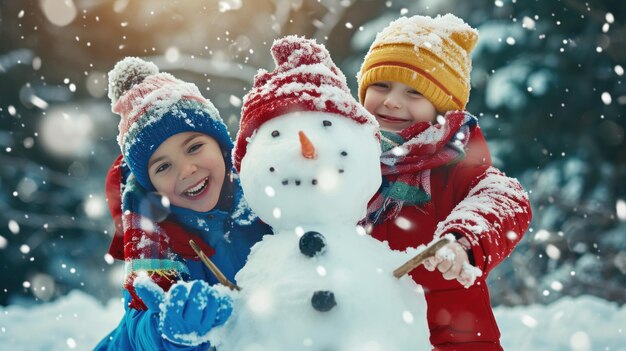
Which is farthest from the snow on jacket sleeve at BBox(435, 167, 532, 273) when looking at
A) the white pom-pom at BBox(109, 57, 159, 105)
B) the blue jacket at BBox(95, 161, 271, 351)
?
the white pom-pom at BBox(109, 57, 159, 105)

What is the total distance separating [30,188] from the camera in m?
4.16

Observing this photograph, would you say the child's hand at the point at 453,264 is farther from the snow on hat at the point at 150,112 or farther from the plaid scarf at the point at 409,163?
the snow on hat at the point at 150,112

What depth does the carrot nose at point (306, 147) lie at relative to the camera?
3.22ft

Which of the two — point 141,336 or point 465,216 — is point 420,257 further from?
point 141,336

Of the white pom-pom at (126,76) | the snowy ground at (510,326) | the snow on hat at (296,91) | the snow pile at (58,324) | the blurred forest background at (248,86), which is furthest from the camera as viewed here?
the blurred forest background at (248,86)

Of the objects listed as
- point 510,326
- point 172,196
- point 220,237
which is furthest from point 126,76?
point 510,326

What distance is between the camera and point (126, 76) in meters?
1.56

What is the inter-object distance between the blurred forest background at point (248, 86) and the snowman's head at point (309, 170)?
8.67 feet

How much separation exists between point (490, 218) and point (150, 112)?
29.8 inches

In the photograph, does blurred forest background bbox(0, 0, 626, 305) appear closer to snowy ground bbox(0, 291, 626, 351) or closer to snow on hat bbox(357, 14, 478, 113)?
snowy ground bbox(0, 291, 626, 351)

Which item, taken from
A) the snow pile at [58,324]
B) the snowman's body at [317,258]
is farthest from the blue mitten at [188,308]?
the snow pile at [58,324]

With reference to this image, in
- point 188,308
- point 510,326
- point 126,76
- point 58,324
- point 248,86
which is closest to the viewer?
point 188,308

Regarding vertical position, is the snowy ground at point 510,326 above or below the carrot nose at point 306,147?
below

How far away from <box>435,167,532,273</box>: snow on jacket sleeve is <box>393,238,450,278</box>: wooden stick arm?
113 millimetres
